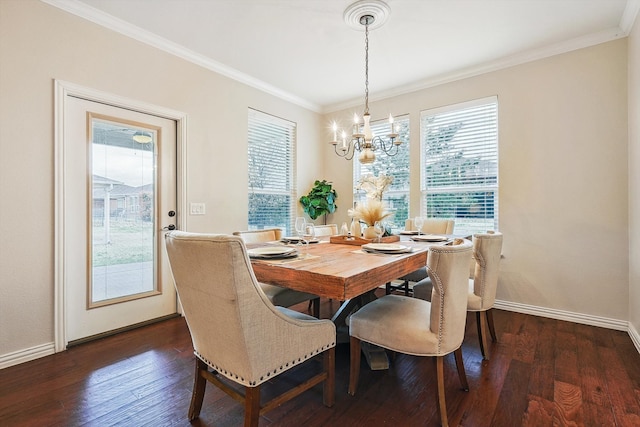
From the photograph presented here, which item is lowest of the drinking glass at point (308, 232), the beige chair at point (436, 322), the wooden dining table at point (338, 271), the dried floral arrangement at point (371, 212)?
the beige chair at point (436, 322)

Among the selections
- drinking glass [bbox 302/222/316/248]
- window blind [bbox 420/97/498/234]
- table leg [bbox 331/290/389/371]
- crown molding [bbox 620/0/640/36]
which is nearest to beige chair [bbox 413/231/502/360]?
table leg [bbox 331/290/389/371]

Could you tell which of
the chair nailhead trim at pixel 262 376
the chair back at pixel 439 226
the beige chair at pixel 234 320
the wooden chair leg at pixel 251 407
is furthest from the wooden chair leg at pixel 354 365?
the chair back at pixel 439 226

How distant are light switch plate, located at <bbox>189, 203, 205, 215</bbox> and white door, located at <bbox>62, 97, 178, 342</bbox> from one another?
157mm

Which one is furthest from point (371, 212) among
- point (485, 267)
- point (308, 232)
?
point (485, 267)

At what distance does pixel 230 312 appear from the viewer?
1.17 metres

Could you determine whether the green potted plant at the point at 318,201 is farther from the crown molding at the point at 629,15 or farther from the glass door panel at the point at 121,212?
the crown molding at the point at 629,15

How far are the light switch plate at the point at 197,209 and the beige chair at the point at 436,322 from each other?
2159 mm

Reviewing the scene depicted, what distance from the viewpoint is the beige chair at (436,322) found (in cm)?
147

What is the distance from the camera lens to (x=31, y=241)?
7.30 ft

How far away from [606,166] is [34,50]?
4.75 meters

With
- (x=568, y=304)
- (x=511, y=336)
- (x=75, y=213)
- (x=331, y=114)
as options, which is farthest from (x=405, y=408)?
(x=331, y=114)

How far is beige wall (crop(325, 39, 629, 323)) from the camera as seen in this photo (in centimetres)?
279

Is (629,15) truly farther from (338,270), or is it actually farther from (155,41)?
(155,41)

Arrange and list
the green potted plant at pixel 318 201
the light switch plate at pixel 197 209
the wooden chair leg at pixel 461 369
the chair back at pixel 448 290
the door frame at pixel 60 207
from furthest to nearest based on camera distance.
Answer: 1. the green potted plant at pixel 318 201
2. the light switch plate at pixel 197 209
3. the door frame at pixel 60 207
4. the wooden chair leg at pixel 461 369
5. the chair back at pixel 448 290
